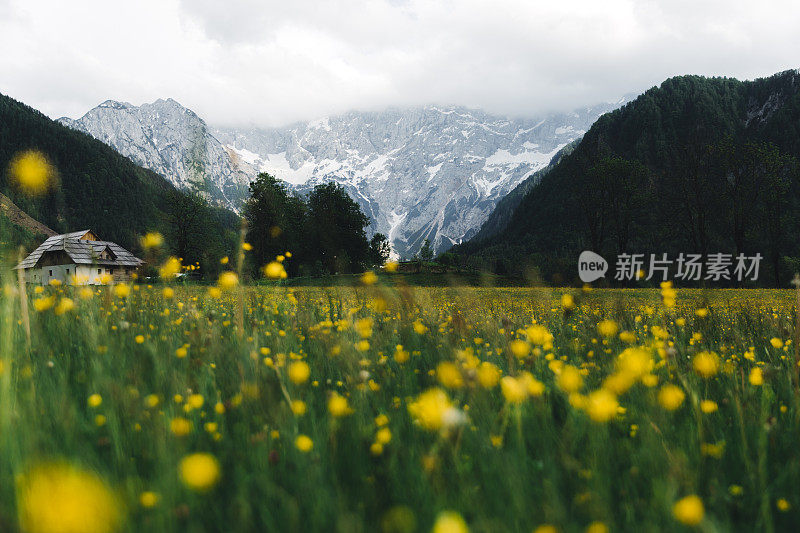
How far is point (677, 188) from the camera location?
3766cm

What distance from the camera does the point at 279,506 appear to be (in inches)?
52.7

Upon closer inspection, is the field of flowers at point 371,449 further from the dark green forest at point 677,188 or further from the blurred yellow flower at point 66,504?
the dark green forest at point 677,188

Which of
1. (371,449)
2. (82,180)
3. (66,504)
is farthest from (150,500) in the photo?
(82,180)

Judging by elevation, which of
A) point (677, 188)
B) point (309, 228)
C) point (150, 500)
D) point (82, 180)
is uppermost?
point (82, 180)

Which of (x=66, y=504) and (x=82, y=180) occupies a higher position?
(x=82, y=180)

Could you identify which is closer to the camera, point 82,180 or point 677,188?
point 677,188

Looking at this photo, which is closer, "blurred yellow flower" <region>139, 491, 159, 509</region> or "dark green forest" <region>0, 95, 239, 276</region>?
"blurred yellow flower" <region>139, 491, 159, 509</region>

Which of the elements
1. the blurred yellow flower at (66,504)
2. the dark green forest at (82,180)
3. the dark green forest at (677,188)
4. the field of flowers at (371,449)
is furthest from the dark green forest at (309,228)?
the dark green forest at (82,180)

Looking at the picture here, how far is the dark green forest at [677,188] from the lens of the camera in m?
35.3

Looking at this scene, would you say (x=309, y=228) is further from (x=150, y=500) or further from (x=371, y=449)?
(x=150, y=500)

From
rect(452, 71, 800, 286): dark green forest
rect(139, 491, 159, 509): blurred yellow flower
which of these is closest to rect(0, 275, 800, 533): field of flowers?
rect(139, 491, 159, 509): blurred yellow flower

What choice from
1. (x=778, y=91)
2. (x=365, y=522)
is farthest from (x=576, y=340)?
(x=778, y=91)

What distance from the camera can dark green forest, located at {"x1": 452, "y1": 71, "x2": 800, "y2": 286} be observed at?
35.3 m

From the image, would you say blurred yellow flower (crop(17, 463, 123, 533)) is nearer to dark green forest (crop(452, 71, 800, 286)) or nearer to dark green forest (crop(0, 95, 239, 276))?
dark green forest (crop(452, 71, 800, 286))
